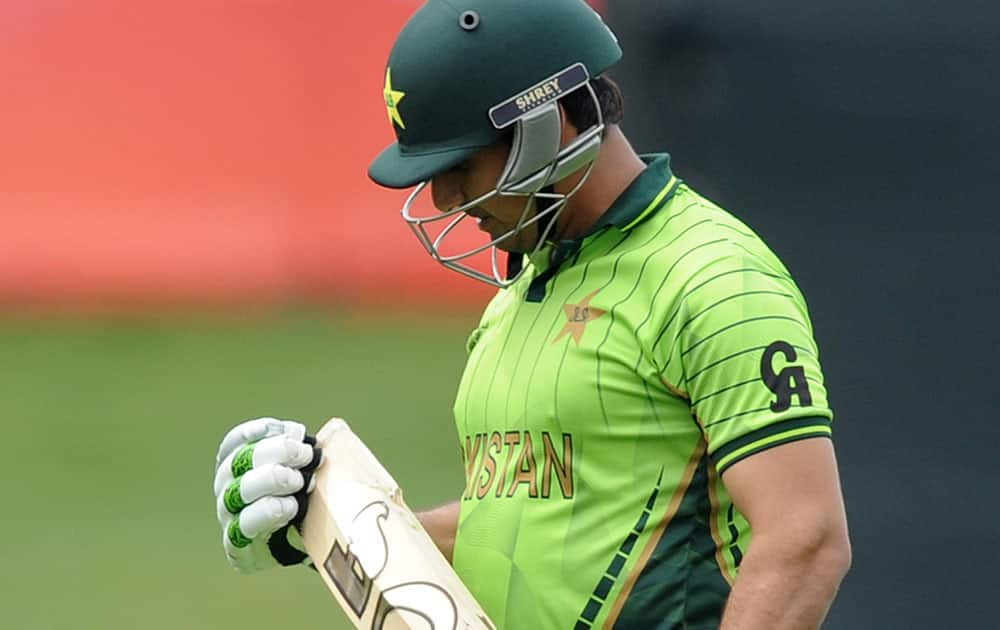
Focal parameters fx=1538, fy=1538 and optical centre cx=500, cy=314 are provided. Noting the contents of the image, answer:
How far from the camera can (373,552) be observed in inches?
68.9

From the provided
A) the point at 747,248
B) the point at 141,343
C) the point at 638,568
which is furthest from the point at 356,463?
the point at 141,343

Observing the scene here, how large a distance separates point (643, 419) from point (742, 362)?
0.14 meters

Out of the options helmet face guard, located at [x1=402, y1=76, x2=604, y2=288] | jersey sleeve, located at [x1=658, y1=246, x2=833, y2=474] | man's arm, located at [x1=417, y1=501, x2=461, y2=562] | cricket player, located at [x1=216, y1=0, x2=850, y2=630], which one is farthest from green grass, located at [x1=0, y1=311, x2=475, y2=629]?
jersey sleeve, located at [x1=658, y1=246, x2=833, y2=474]

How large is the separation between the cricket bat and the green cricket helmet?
0.34 m

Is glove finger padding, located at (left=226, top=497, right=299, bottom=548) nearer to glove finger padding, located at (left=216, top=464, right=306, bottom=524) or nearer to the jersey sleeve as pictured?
glove finger padding, located at (left=216, top=464, right=306, bottom=524)

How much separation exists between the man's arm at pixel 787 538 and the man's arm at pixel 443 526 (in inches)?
23.1

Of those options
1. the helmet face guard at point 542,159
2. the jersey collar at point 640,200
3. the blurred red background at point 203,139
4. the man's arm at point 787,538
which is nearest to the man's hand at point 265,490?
the helmet face guard at point 542,159

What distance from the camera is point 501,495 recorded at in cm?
175

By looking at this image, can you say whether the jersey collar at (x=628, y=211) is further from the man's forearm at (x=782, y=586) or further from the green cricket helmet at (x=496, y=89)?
the man's forearm at (x=782, y=586)

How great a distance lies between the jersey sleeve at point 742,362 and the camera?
152cm

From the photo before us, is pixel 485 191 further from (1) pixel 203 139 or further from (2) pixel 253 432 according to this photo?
(1) pixel 203 139

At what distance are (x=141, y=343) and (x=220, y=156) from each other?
73 cm

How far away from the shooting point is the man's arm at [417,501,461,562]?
2.03m

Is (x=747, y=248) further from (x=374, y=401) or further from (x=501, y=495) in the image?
(x=374, y=401)
